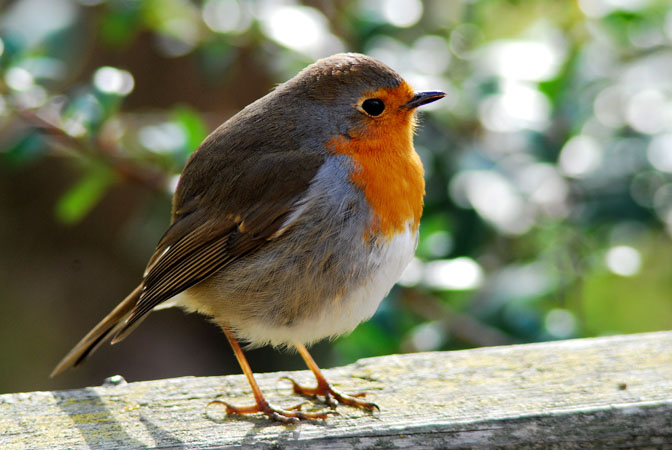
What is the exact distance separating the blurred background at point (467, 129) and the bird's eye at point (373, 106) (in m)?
0.71

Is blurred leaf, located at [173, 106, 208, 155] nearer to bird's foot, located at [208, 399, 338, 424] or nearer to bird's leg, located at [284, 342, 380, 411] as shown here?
bird's leg, located at [284, 342, 380, 411]

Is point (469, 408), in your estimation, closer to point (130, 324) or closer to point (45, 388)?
point (130, 324)

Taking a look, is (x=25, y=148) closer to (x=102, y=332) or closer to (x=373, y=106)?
(x=102, y=332)

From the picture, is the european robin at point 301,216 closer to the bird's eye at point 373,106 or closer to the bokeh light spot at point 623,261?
the bird's eye at point 373,106

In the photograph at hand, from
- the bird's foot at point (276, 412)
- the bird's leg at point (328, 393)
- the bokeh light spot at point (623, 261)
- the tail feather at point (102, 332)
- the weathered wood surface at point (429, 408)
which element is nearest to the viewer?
the weathered wood surface at point (429, 408)

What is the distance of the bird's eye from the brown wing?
0.72 feet

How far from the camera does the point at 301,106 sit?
279 centimetres

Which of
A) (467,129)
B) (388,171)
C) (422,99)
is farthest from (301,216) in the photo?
(467,129)

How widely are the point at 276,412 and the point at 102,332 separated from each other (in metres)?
0.85

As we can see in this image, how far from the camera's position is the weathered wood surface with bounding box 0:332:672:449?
2125mm

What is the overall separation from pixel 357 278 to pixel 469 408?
0.52 meters

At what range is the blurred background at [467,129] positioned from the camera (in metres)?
3.40

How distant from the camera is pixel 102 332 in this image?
2.93 meters

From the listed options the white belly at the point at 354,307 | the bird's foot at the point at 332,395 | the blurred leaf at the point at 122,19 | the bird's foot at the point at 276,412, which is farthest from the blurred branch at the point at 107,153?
the bird's foot at the point at 276,412
